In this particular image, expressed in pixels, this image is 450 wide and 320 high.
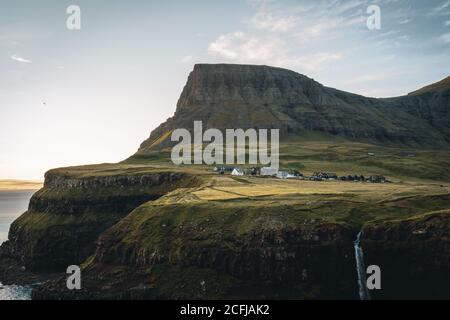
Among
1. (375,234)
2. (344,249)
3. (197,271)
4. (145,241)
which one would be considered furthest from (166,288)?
(375,234)

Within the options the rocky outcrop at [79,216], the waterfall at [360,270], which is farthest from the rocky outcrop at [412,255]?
the rocky outcrop at [79,216]

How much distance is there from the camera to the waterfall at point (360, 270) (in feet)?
368

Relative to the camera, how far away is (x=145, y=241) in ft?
440

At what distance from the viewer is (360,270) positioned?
115 meters

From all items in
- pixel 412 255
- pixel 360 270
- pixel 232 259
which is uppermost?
pixel 412 255

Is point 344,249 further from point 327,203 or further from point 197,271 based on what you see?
point 197,271

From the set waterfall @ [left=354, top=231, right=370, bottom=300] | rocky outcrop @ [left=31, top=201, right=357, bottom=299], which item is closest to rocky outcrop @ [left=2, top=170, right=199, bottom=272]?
rocky outcrop @ [left=31, top=201, right=357, bottom=299]

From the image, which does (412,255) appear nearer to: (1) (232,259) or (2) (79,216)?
(1) (232,259)

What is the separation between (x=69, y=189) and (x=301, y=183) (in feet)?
284

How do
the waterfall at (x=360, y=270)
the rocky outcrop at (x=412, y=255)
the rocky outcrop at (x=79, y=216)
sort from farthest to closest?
the rocky outcrop at (x=79, y=216) → the waterfall at (x=360, y=270) → the rocky outcrop at (x=412, y=255)

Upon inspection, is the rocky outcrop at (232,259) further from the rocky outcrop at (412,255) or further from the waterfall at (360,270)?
the rocky outcrop at (412,255)

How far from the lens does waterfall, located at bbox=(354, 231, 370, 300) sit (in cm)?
11212

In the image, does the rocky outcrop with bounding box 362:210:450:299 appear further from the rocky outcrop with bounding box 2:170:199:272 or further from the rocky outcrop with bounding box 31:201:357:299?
the rocky outcrop with bounding box 2:170:199:272

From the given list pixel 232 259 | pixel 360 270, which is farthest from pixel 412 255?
pixel 232 259
